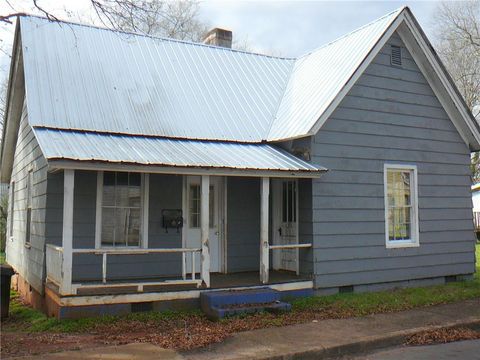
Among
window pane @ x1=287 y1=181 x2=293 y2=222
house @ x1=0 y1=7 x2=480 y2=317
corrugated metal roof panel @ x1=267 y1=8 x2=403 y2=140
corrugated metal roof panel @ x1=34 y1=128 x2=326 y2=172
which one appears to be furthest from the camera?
window pane @ x1=287 y1=181 x2=293 y2=222

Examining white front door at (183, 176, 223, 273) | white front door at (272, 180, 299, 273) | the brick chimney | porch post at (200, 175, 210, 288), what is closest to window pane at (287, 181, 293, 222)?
white front door at (272, 180, 299, 273)

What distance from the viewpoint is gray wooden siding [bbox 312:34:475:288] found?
33.0 feet

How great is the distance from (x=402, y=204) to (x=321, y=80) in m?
3.45

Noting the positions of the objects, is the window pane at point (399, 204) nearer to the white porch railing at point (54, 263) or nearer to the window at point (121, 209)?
the window at point (121, 209)

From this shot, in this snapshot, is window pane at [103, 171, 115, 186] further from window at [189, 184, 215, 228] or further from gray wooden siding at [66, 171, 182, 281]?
window at [189, 184, 215, 228]

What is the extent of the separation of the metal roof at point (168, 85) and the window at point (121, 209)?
1.00 meters

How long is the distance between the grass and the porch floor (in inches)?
17.6

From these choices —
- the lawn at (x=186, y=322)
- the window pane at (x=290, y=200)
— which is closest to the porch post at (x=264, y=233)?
the lawn at (x=186, y=322)

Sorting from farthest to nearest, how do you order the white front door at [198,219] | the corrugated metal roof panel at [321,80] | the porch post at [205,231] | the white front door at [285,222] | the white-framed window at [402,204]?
the white-framed window at [402,204]
the white front door at [285,222]
the white front door at [198,219]
the corrugated metal roof panel at [321,80]
the porch post at [205,231]

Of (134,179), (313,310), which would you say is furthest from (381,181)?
(134,179)

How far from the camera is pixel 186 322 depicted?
26.2 feet

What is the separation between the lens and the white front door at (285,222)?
10781mm

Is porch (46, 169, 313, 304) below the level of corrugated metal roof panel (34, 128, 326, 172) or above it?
below

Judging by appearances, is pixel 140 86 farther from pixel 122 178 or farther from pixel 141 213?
pixel 141 213
